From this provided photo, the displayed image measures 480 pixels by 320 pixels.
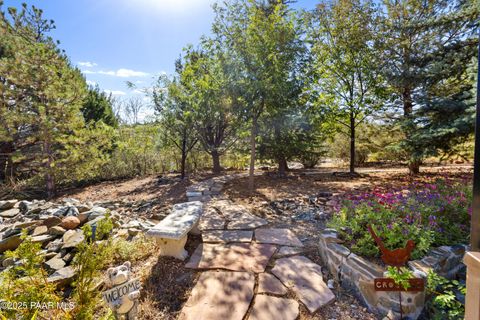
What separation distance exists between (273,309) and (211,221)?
202 cm

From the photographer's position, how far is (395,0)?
22.9ft

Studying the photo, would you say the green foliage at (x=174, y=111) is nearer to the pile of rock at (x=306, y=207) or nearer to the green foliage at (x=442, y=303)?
the pile of rock at (x=306, y=207)

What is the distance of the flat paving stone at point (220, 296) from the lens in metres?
1.79

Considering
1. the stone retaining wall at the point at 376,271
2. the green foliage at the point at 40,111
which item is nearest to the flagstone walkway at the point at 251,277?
the stone retaining wall at the point at 376,271

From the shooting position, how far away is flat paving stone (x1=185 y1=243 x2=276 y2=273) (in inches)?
95.4

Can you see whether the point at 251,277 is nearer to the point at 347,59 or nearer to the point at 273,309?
the point at 273,309

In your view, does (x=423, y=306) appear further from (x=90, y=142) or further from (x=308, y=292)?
(x=90, y=142)

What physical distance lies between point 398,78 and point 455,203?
13.5 feet

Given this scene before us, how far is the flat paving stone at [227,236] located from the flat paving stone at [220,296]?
0.73m

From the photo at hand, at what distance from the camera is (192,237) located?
3.15 m

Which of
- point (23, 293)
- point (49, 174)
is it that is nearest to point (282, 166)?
point (49, 174)

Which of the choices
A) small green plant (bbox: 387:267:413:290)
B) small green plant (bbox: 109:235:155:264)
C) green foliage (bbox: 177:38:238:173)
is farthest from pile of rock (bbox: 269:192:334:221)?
green foliage (bbox: 177:38:238:173)

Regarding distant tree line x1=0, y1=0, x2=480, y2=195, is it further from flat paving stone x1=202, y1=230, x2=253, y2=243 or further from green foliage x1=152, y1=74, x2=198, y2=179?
flat paving stone x1=202, y1=230, x2=253, y2=243

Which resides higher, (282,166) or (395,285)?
(282,166)
